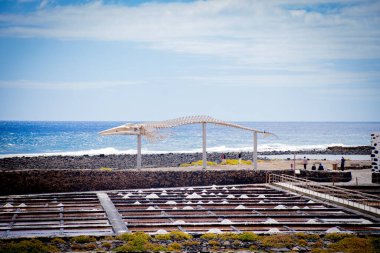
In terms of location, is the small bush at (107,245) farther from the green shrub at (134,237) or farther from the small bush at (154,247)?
the small bush at (154,247)

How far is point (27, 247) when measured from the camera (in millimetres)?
15008

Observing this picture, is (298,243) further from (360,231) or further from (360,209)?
(360,209)

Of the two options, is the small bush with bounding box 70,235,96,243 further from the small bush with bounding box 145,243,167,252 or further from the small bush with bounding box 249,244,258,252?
the small bush with bounding box 249,244,258,252

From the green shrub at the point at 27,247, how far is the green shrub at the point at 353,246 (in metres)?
7.49

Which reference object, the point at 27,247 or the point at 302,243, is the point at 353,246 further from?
the point at 27,247

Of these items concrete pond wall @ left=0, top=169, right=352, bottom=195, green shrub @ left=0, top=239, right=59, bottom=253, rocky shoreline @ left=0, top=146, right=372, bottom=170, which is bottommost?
rocky shoreline @ left=0, top=146, right=372, bottom=170

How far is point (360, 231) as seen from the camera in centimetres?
1830

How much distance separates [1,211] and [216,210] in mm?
8144

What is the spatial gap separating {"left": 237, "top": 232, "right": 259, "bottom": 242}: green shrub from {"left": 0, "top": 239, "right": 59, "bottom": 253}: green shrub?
5288 millimetres

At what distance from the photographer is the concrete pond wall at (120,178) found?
26969 millimetres

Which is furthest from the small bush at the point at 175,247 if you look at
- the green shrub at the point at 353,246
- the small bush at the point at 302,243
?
the green shrub at the point at 353,246

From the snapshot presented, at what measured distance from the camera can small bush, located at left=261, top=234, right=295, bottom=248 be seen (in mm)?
16141

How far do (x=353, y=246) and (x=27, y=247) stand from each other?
28.6 feet

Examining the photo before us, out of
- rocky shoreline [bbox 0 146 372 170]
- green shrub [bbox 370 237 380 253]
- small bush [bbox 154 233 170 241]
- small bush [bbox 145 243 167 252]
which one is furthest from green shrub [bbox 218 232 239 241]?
rocky shoreline [bbox 0 146 372 170]
